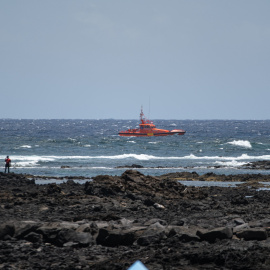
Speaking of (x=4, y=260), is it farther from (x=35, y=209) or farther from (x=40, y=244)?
(x=35, y=209)

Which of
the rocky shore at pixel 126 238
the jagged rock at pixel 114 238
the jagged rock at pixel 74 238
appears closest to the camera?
the rocky shore at pixel 126 238

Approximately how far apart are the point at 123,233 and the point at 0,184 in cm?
1492

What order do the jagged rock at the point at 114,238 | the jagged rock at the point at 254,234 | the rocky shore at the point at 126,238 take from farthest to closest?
the jagged rock at the point at 254,234 → the jagged rock at the point at 114,238 → the rocky shore at the point at 126,238

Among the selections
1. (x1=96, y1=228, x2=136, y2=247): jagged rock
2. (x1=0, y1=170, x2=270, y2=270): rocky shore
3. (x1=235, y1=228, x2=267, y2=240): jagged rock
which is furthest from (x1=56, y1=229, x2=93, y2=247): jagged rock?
(x1=235, y1=228, x2=267, y2=240): jagged rock

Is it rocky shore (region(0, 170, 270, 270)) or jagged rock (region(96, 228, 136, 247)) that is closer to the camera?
rocky shore (region(0, 170, 270, 270))

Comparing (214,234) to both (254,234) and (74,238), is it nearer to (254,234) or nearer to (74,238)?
(254,234)

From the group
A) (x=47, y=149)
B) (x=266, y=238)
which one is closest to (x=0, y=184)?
(x=266, y=238)

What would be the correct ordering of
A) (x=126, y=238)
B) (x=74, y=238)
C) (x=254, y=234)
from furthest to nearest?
(x=254, y=234)
(x=126, y=238)
(x=74, y=238)

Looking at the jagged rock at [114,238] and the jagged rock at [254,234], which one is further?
the jagged rock at [254,234]

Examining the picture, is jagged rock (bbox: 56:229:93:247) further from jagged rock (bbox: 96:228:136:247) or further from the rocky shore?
jagged rock (bbox: 96:228:136:247)

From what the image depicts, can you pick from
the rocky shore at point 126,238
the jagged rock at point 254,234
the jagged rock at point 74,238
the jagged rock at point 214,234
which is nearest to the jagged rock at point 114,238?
the rocky shore at point 126,238

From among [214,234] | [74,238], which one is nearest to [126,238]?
[74,238]

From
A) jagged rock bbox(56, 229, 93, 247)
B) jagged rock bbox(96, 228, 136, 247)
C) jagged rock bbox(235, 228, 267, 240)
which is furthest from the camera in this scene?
jagged rock bbox(235, 228, 267, 240)

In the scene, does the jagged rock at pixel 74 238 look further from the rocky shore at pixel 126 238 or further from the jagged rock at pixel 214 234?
the jagged rock at pixel 214 234
